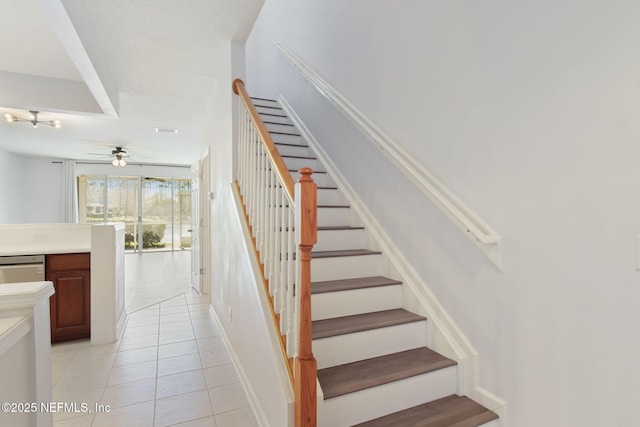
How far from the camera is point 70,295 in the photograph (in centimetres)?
322

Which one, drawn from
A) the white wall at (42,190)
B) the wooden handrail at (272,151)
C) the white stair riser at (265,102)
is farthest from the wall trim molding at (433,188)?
the white wall at (42,190)

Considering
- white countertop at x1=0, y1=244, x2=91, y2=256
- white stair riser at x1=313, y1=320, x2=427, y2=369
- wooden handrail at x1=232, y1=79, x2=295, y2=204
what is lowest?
white stair riser at x1=313, y1=320, x2=427, y2=369

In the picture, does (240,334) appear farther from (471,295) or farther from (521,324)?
(521,324)

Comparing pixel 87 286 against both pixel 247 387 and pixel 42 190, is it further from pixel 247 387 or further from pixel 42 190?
pixel 42 190

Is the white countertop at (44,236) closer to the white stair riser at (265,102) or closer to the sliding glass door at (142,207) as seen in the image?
the white stair riser at (265,102)

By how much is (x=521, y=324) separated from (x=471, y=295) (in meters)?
0.28

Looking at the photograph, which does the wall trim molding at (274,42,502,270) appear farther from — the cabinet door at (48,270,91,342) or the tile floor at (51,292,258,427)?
the cabinet door at (48,270,91,342)

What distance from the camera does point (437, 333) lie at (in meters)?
2.00

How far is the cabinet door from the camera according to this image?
3162mm

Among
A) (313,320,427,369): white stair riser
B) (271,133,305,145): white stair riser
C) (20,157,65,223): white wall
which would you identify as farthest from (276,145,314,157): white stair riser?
(20,157,65,223): white wall

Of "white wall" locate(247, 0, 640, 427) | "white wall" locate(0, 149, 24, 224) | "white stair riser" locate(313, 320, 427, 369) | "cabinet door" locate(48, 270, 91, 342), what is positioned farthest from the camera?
"white wall" locate(0, 149, 24, 224)

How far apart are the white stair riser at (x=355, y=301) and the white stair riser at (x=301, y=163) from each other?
1.55 m

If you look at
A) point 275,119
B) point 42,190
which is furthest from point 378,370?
point 42,190

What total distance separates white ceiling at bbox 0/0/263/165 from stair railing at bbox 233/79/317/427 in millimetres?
699
